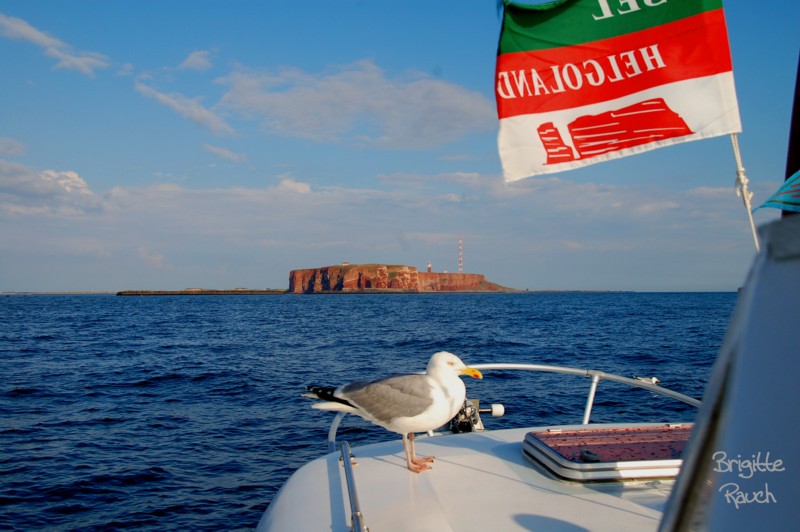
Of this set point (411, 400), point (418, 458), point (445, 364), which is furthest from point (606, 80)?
point (418, 458)

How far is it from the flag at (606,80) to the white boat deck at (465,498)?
9.00ft

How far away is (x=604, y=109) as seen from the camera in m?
5.16

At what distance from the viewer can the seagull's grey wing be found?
4230 millimetres

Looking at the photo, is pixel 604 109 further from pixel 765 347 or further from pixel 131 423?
pixel 131 423

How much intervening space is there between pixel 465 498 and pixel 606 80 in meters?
3.79

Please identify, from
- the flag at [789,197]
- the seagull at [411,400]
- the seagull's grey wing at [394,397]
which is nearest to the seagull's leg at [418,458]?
the seagull at [411,400]

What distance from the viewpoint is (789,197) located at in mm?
2477

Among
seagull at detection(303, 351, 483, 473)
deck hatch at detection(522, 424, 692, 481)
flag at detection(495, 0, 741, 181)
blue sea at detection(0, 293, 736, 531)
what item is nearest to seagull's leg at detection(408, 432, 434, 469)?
seagull at detection(303, 351, 483, 473)

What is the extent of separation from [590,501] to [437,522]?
38.2 inches

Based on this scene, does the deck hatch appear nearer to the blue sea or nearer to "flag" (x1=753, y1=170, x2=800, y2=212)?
"flag" (x1=753, y1=170, x2=800, y2=212)

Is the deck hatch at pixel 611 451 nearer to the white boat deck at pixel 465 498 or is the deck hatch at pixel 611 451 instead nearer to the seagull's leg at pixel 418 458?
the white boat deck at pixel 465 498

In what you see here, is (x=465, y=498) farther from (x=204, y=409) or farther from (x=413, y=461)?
(x=204, y=409)

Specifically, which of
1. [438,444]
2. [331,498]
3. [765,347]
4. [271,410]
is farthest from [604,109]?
[271,410]

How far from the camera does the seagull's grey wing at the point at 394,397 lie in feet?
13.9
